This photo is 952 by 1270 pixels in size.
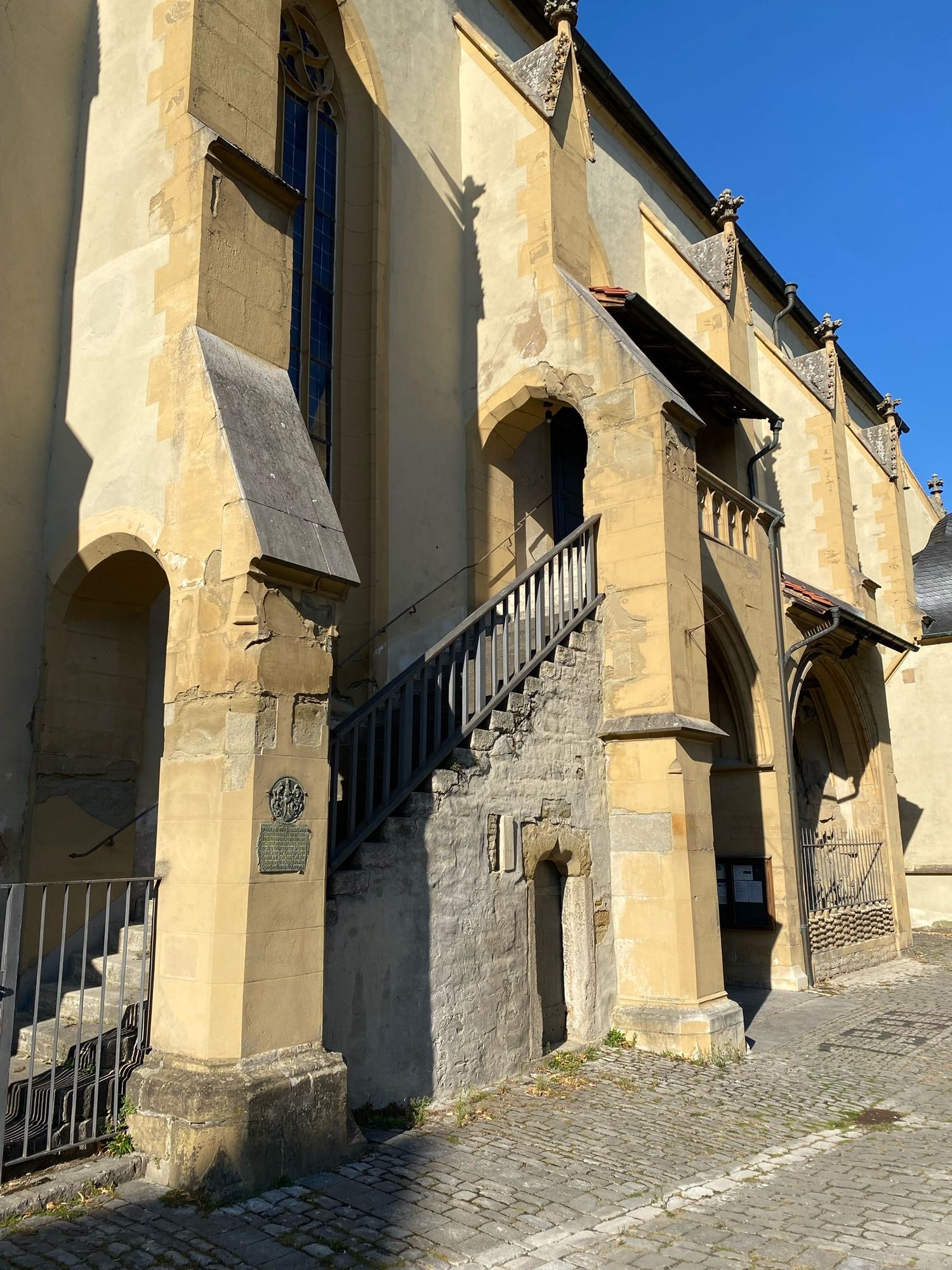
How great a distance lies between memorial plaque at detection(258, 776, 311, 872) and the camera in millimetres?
5539

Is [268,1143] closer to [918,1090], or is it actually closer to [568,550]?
[918,1090]

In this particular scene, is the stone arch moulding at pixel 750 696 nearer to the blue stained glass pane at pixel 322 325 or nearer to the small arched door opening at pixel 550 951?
the small arched door opening at pixel 550 951

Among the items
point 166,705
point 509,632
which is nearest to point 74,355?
point 166,705

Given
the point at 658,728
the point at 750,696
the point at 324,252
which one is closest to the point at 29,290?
the point at 324,252

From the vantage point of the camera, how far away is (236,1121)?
197 inches

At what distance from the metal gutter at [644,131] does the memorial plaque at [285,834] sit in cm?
1292

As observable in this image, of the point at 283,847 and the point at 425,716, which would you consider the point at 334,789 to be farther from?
the point at 425,716

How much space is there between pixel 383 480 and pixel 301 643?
197 inches

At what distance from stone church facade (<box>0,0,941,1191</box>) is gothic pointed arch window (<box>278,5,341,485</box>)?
0.05 meters

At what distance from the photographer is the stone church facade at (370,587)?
5.71m

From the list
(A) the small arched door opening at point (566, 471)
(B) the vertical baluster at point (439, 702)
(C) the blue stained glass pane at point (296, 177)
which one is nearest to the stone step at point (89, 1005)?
(B) the vertical baluster at point (439, 702)

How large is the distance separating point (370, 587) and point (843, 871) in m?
8.97

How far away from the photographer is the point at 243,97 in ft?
23.3

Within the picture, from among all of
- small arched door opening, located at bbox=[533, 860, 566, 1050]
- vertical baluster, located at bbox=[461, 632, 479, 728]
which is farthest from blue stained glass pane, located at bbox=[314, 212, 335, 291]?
small arched door opening, located at bbox=[533, 860, 566, 1050]
